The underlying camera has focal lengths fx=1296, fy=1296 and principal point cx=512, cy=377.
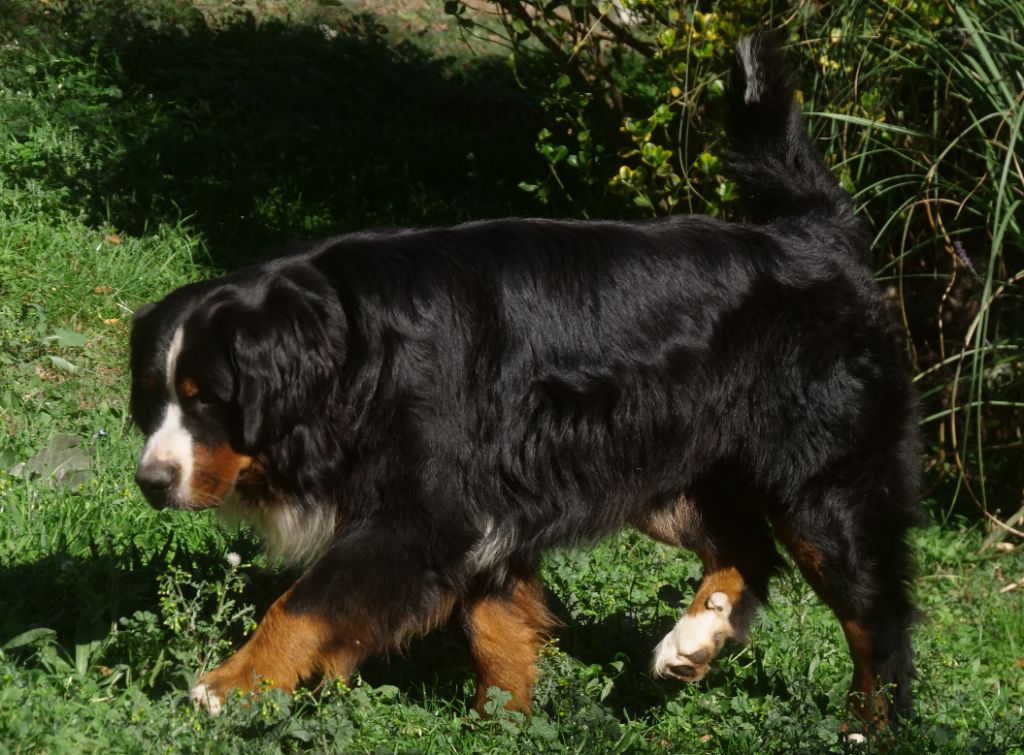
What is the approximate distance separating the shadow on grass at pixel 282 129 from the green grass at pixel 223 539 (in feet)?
0.07

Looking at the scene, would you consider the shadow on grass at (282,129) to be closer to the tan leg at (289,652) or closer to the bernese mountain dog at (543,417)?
the bernese mountain dog at (543,417)

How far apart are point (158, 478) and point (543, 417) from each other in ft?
3.74

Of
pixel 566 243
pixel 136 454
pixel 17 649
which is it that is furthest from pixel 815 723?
pixel 136 454

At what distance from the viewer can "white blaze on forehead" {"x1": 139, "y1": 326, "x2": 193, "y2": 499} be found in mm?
3621

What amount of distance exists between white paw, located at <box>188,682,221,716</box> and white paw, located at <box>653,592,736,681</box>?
155 cm

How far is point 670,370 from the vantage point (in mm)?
4047

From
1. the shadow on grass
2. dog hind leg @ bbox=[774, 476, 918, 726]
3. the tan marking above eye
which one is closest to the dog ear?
the tan marking above eye

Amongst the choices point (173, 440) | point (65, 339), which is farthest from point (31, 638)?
point (65, 339)

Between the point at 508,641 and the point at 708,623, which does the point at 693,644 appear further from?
the point at 508,641

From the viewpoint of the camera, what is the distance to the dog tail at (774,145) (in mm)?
4316

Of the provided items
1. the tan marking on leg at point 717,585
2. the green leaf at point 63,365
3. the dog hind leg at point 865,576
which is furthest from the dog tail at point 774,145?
the green leaf at point 63,365

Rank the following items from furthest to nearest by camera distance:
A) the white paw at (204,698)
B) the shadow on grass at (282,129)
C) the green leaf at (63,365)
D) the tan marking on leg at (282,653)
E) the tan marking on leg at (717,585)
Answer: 1. the shadow on grass at (282,129)
2. the green leaf at (63,365)
3. the tan marking on leg at (717,585)
4. the tan marking on leg at (282,653)
5. the white paw at (204,698)

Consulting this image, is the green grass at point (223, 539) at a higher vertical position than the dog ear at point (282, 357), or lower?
lower

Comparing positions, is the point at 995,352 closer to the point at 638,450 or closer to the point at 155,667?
the point at 638,450
